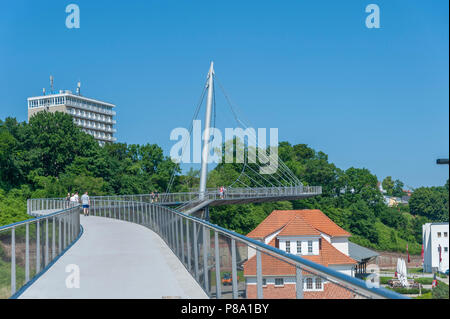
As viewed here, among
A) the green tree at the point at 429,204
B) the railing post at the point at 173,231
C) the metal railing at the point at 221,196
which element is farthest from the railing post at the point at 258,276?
the green tree at the point at 429,204

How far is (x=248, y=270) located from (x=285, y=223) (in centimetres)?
6223

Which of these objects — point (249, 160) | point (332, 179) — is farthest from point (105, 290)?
point (332, 179)

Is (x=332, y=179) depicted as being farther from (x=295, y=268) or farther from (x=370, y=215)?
(x=295, y=268)

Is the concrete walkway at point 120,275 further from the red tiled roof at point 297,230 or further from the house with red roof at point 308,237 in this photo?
the red tiled roof at point 297,230

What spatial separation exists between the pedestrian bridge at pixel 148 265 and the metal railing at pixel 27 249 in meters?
0.01

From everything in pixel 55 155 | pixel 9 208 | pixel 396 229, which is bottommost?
pixel 396 229

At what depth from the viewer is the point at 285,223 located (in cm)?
6850

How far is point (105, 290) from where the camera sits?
390 inches

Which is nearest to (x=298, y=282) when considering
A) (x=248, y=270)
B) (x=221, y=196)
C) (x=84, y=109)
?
(x=248, y=270)

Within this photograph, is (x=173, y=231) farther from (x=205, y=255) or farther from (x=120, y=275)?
(x=205, y=255)

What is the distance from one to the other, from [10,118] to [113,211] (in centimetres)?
5265

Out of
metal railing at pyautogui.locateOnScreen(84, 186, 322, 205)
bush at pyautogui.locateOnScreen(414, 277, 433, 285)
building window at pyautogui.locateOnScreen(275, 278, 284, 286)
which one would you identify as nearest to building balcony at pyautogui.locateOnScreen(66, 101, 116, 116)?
metal railing at pyautogui.locateOnScreen(84, 186, 322, 205)

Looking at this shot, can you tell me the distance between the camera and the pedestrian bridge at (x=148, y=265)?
20.7 feet

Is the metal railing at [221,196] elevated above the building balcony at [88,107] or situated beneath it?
situated beneath
